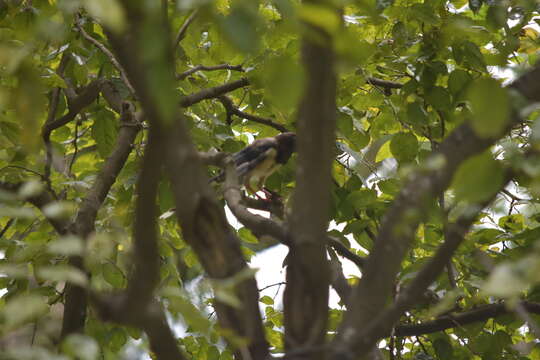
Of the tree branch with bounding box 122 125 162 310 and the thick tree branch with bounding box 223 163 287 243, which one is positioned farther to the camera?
the thick tree branch with bounding box 223 163 287 243

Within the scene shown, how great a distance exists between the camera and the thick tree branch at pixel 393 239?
2219 mm

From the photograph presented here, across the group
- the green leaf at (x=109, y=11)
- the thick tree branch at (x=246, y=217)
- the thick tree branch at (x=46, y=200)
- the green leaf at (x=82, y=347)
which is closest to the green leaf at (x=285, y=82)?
the green leaf at (x=109, y=11)

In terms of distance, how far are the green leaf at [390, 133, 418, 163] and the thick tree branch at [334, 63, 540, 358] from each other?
2.04m

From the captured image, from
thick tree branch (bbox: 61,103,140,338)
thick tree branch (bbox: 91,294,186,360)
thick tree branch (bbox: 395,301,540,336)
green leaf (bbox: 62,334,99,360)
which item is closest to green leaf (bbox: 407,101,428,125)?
thick tree branch (bbox: 395,301,540,336)

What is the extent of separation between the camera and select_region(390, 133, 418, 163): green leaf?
4.40 metres

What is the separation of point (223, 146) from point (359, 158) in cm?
107

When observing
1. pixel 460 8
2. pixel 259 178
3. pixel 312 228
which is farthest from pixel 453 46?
pixel 312 228

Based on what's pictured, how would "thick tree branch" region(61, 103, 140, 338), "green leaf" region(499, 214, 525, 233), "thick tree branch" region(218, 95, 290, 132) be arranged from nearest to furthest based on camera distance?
"thick tree branch" region(61, 103, 140, 338), "green leaf" region(499, 214, 525, 233), "thick tree branch" region(218, 95, 290, 132)

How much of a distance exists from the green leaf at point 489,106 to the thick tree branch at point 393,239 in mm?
676

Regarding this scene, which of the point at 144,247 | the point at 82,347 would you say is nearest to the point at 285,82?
the point at 144,247

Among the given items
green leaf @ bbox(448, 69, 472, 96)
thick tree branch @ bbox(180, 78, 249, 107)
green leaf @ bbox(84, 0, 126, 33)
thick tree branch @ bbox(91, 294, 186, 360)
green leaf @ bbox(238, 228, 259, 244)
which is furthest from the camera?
green leaf @ bbox(238, 228, 259, 244)

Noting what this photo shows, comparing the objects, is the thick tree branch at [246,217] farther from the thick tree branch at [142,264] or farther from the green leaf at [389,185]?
the green leaf at [389,185]

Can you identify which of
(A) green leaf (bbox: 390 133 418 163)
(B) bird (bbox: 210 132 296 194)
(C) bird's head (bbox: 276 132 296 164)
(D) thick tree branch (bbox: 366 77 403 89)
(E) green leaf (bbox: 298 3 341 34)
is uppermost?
(D) thick tree branch (bbox: 366 77 403 89)

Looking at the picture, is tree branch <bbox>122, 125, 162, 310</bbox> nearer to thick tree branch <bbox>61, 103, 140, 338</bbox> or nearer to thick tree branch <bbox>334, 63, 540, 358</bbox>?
thick tree branch <bbox>334, 63, 540, 358</bbox>
